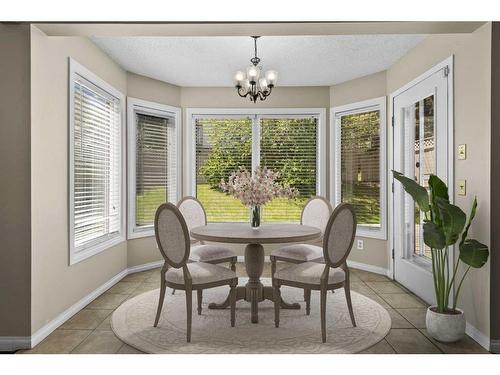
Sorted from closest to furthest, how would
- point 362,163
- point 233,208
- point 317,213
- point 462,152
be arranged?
point 462,152 → point 317,213 → point 362,163 → point 233,208

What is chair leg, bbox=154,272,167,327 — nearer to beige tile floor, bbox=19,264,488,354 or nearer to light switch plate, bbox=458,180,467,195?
beige tile floor, bbox=19,264,488,354

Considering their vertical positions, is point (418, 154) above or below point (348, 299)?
above

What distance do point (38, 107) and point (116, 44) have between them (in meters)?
1.36

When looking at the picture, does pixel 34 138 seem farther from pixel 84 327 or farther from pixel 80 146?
pixel 84 327

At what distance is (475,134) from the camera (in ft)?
8.95

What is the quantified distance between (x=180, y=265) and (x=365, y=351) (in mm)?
1462

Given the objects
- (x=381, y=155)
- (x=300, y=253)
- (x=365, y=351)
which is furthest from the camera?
(x=381, y=155)

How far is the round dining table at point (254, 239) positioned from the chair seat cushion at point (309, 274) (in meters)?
0.24

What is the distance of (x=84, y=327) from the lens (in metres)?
2.95

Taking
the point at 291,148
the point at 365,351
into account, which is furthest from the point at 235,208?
the point at 365,351

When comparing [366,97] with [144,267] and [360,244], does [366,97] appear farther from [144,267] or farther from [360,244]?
[144,267]

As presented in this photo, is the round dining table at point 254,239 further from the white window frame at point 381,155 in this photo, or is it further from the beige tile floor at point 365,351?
the white window frame at point 381,155

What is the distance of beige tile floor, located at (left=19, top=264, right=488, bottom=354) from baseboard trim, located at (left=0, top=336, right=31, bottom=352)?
8 centimetres

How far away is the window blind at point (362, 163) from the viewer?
4754 mm
